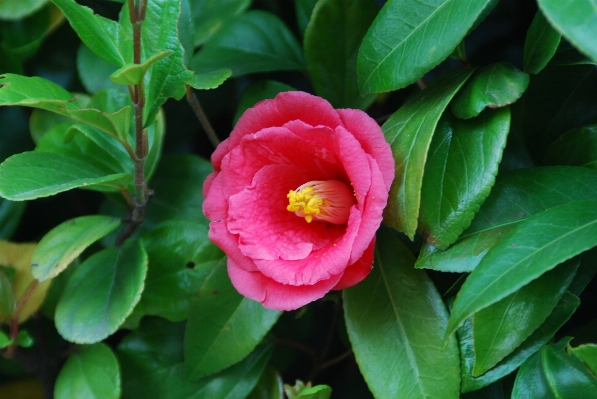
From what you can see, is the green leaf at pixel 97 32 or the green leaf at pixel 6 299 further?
the green leaf at pixel 6 299

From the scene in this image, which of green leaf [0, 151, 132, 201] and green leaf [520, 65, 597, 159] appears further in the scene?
green leaf [520, 65, 597, 159]

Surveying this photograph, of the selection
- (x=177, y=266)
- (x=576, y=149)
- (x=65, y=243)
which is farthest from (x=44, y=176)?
(x=576, y=149)

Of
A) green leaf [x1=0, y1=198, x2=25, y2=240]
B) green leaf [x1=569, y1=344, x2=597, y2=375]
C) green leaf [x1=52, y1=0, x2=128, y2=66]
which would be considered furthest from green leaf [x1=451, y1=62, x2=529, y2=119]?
green leaf [x1=0, y1=198, x2=25, y2=240]

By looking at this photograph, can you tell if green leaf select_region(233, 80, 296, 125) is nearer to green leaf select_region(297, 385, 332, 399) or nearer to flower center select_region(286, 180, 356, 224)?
flower center select_region(286, 180, 356, 224)

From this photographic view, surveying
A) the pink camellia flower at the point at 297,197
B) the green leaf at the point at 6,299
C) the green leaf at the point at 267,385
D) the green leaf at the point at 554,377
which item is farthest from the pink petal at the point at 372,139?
the green leaf at the point at 6,299

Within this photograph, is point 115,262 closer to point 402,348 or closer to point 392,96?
point 402,348

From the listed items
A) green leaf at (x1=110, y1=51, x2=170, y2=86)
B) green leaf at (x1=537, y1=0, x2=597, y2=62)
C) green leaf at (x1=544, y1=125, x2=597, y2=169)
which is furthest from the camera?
green leaf at (x1=544, y1=125, x2=597, y2=169)

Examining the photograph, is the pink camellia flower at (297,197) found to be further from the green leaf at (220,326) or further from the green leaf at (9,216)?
the green leaf at (9,216)
